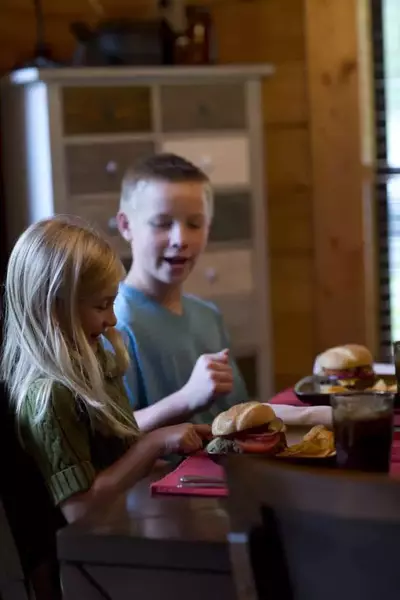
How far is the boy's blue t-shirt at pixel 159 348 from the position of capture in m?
1.97

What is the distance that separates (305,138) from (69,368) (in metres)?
2.29

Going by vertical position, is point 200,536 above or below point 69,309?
below

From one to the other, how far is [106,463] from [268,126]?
7.55 ft

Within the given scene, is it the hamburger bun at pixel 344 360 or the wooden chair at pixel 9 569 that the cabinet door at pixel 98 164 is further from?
the wooden chair at pixel 9 569

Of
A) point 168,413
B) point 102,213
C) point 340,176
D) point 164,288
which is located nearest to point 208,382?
point 168,413

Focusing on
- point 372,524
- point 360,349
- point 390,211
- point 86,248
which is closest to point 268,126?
point 390,211

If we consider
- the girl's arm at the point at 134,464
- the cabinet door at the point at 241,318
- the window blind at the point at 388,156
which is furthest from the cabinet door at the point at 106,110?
the girl's arm at the point at 134,464

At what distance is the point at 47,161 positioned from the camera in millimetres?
3082

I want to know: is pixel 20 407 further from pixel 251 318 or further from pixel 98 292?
pixel 251 318

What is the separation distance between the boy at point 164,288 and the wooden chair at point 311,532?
1037 millimetres

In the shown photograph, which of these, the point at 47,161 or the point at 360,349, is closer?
the point at 360,349

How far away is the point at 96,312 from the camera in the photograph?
4.96ft

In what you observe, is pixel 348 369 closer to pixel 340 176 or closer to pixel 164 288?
pixel 164 288

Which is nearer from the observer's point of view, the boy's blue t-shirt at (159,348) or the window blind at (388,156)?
the boy's blue t-shirt at (159,348)
